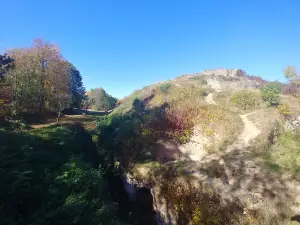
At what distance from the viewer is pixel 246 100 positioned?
2053 centimetres

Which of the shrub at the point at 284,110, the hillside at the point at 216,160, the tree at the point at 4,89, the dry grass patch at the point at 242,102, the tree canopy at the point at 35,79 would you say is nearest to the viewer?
the hillside at the point at 216,160

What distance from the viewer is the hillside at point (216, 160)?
7.70 metres

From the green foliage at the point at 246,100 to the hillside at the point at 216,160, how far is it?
0.11m

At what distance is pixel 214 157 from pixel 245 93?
1451 cm

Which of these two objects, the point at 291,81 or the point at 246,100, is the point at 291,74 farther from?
the point at 246,100

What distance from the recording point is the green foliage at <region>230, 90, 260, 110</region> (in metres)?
19.9

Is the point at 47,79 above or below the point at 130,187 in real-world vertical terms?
above

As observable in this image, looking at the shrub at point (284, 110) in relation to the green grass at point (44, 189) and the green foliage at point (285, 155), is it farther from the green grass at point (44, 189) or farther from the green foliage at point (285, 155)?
the green grass at point (44, 189)

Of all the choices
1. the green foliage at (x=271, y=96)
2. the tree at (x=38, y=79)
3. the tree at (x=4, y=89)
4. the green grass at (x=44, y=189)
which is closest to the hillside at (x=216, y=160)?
the green foliage at (x=271, y=96)

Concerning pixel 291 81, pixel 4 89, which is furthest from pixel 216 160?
pixel 291 81

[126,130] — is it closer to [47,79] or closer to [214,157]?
[214,157]

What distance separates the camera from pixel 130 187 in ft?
38.3

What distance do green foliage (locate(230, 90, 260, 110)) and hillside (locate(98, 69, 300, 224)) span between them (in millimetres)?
112

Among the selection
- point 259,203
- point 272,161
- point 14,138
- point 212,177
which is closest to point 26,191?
point 14,138
